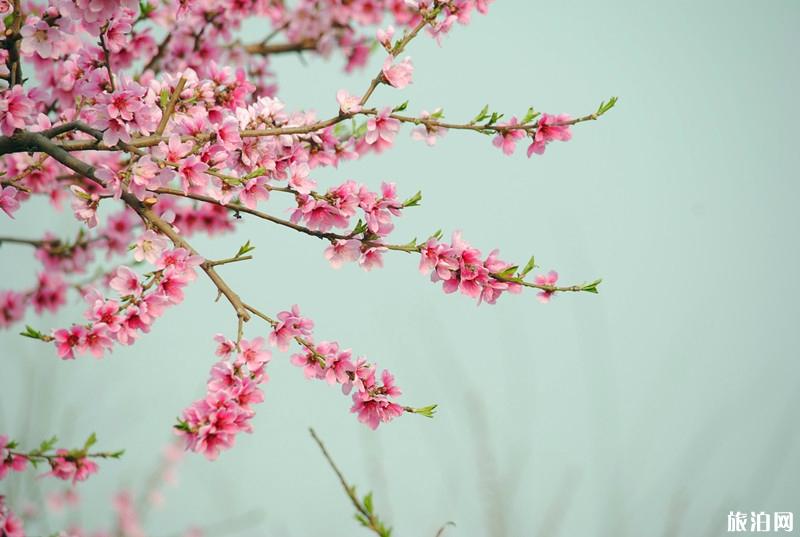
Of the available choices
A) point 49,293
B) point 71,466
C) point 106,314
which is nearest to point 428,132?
point 106,314

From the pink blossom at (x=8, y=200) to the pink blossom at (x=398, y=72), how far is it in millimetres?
1477

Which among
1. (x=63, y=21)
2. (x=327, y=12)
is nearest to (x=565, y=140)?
(x=63, y=21)

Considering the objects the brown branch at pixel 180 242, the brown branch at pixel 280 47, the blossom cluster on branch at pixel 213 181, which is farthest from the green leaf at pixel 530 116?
the brown branch at pixel 280 47

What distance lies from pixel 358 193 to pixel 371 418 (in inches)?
32.3

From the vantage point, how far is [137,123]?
2562 millimetres

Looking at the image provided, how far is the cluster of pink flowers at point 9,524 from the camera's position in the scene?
3076 mm

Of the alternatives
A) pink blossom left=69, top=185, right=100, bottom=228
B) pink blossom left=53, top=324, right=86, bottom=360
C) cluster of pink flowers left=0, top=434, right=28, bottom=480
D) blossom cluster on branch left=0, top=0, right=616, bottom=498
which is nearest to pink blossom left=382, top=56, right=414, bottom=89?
blossom cluster on branch left=0, top=0, right=616, bottom=498

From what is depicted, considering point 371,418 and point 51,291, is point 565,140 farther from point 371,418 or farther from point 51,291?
point 51,291

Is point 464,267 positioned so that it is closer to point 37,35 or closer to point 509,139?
point 509,139

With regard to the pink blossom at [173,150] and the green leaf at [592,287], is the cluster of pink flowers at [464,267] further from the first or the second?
the pink blossom at [173,150]

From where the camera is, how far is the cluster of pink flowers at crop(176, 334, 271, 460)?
7.80 ft

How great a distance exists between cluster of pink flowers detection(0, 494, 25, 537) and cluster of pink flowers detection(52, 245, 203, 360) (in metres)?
1.24

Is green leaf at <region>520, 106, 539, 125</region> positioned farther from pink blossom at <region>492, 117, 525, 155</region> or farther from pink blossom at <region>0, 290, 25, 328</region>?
pink blossom at <region>0, 290, 25, 328</region>

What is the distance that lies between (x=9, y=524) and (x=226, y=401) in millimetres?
1449
